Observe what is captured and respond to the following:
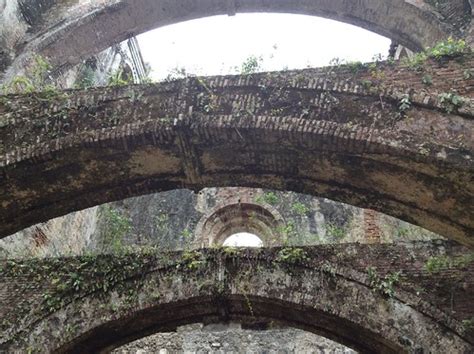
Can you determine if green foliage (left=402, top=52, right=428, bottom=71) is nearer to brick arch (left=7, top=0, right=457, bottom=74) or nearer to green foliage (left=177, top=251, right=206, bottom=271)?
green foliage (left=177, top=251, right=206, bottom=271)

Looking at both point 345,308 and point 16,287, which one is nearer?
point 345,308

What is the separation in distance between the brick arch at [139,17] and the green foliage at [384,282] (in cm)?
407

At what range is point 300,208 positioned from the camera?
40.4 feet

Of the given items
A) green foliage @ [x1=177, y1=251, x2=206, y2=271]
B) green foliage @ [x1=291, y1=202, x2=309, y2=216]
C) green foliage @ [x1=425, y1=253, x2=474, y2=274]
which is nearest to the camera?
green foliage @ [x1=425, y1=253, x2=474, y2=274]

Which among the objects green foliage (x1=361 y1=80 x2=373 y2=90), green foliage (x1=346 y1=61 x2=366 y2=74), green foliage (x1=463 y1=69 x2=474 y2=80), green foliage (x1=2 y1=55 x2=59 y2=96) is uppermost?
green foliage (x1=2 y1=55 x2=59 y2=96)

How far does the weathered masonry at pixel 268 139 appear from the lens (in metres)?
4.61

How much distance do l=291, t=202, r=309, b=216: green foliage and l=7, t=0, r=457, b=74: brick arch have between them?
4.70 metres

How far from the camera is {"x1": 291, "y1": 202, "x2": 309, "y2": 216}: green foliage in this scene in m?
12.3

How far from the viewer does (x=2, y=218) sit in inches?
223

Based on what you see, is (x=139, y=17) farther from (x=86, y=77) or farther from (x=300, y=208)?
(x=300, y=208)

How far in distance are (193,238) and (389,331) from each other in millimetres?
7338

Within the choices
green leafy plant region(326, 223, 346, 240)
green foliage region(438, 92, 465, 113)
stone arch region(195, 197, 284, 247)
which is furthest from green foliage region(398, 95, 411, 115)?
stone arch region(195, 197, 284, 247)


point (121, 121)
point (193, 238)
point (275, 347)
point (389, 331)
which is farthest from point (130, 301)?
point (193, 238)

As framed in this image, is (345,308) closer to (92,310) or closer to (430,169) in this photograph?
(430,169)
